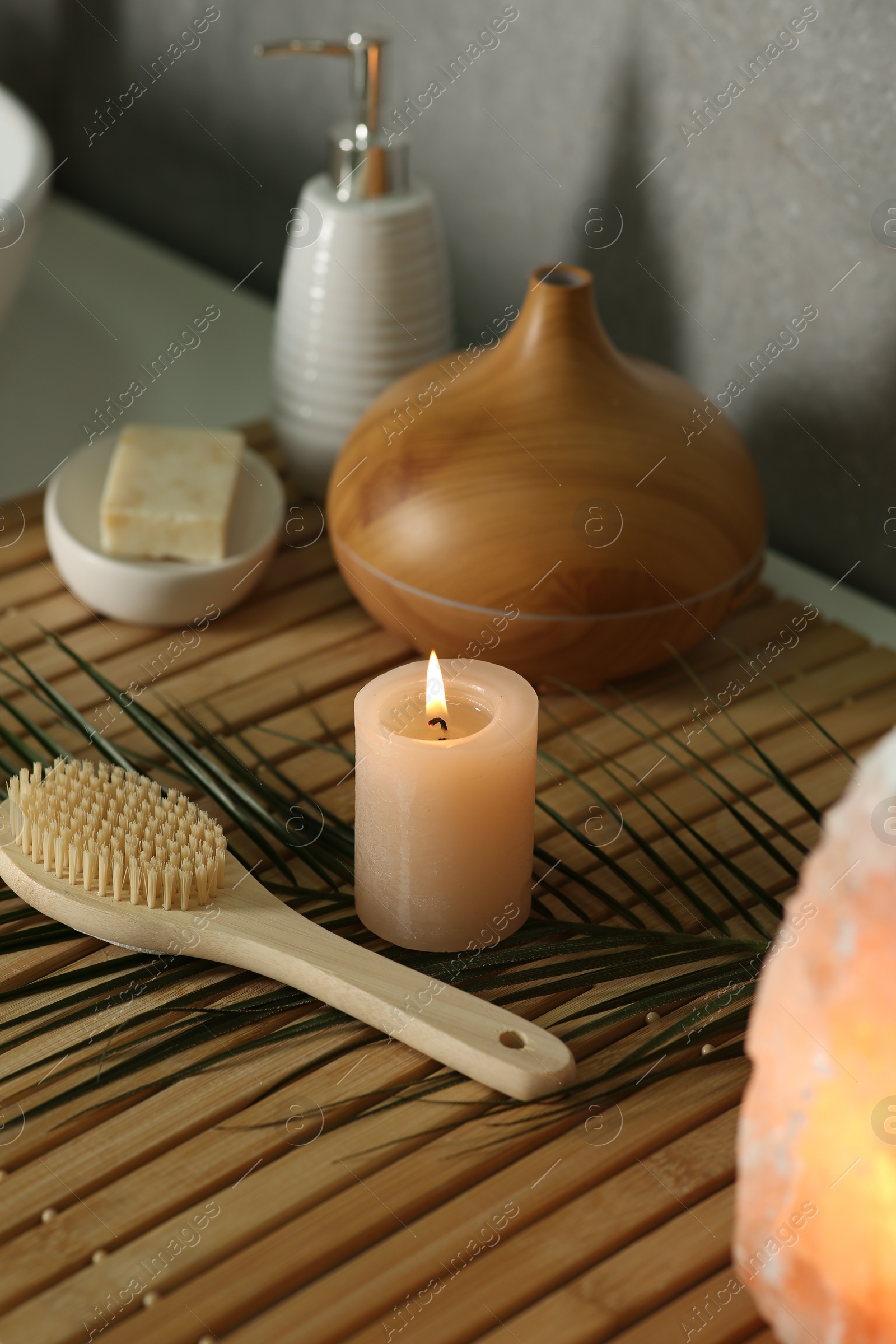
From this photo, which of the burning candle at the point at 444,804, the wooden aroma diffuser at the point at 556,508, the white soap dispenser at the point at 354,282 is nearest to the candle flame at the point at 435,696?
the burning candle at the point at 444,804

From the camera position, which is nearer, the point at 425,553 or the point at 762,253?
the point at 425,553

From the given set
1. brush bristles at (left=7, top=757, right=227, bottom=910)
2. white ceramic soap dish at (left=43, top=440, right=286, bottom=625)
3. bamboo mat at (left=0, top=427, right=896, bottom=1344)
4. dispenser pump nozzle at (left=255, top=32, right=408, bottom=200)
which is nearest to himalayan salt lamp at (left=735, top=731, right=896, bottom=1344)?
bamboo mat at (left=0, top=427, right=896, bottom=1344)

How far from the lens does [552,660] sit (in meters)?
0.54

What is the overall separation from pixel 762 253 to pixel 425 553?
0.75 ft

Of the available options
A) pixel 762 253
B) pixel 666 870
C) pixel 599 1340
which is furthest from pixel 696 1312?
pixel 762 253

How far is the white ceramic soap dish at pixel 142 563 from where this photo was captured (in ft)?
1.90

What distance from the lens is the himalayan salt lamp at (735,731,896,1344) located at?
0.83ft

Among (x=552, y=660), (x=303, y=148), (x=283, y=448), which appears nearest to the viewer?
(x=552, y=660)

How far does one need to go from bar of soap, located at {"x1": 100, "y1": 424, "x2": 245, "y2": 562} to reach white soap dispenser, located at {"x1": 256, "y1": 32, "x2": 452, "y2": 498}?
0.07 meters

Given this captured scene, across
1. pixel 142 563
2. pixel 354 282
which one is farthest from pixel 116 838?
pixel 354 282

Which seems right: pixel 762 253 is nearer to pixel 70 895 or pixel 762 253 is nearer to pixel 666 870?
pixel 666 870

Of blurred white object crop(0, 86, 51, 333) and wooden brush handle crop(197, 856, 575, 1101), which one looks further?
blurred white object crop(0, 86, 51, 333)

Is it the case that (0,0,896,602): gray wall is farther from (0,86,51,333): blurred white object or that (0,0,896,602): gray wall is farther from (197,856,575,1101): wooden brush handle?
(197,856,575,1101): wooden brush handle

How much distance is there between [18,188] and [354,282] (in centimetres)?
18
